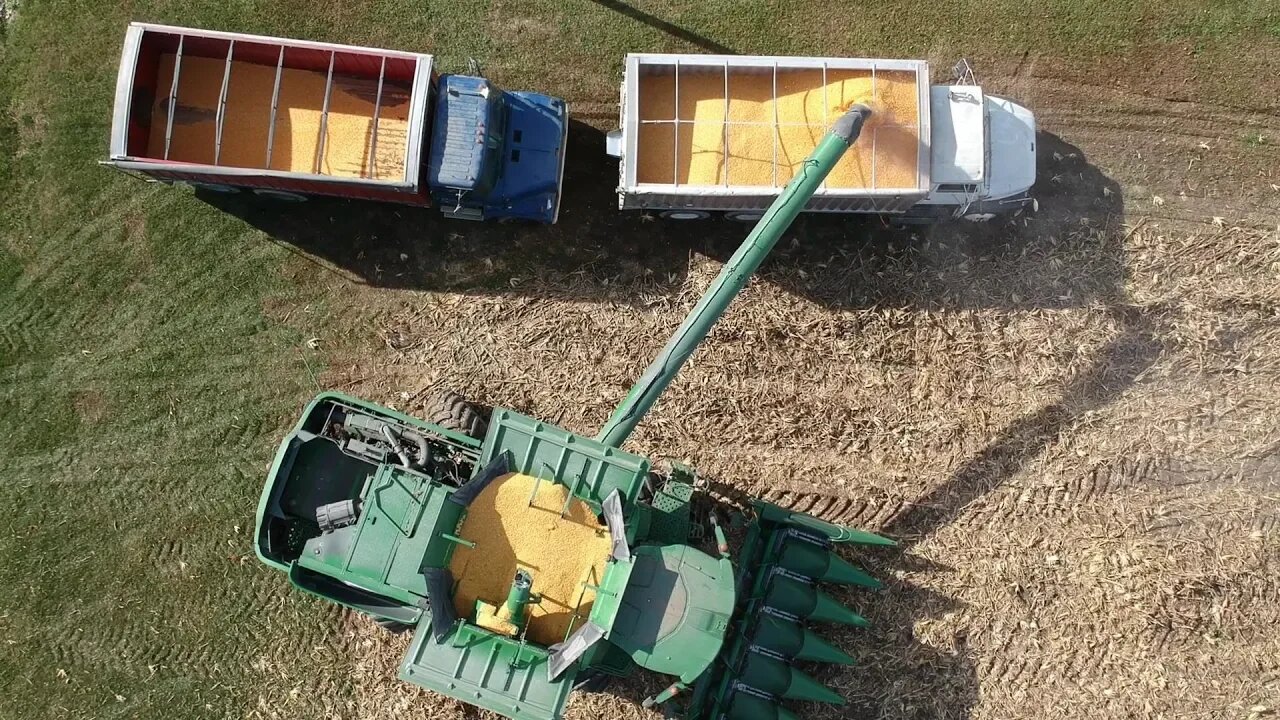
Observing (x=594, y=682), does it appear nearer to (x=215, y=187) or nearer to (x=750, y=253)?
(x=750, y=253)

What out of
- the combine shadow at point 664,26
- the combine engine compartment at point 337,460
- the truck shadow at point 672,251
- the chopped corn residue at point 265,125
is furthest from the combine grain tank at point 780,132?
the combine engine compartment at point 337,460

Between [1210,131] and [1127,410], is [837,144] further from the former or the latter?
[1210,131]

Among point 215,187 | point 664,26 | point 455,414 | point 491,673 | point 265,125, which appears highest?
point 664,26

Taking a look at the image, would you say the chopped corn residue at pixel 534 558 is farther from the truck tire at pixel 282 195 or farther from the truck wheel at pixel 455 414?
the truck tire at pixel 282 195

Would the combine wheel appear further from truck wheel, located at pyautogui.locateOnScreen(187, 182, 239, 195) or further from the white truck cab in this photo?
truck wheel, located at pyautogui.locateOnScreen(187, 182, 239, 195)

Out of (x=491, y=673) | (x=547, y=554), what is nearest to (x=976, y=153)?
(x=547, y=554)

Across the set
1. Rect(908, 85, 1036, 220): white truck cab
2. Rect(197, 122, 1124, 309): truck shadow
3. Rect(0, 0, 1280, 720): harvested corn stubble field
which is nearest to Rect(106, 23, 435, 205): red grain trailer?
Rect(197, 122, 1124, 309): truck shadow

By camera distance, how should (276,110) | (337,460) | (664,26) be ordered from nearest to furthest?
(337,460)
(276,110)
(664,26)
